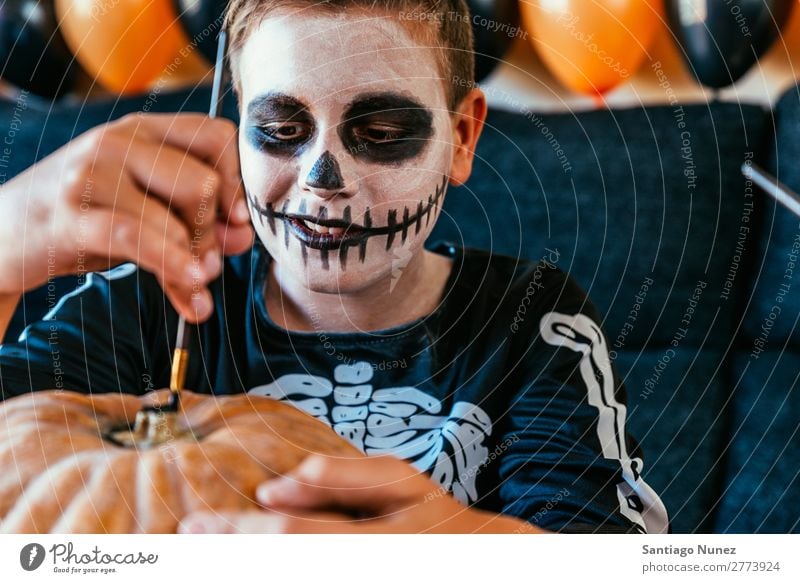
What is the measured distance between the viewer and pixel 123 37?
507mm

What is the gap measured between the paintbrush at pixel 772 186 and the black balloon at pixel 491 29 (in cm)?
21

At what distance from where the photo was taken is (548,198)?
1.90 feet

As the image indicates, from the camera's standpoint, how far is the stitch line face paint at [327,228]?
18.2 inches

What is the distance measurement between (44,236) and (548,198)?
33 cm

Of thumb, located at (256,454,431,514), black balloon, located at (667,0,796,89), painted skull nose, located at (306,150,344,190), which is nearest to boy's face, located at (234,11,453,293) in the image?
painted skull nose, located at (306,150,344,190)

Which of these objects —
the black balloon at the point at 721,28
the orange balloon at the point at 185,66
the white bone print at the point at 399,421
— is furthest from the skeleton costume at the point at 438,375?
the black balloon at the point at 721,28

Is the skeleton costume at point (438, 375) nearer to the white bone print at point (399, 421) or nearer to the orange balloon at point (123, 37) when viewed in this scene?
the white bone print at point (399, 421)

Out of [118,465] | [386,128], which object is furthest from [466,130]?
[118,465]

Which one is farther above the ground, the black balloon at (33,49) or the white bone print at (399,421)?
the black balloon at (33,49)

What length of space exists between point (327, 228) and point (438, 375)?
0.11 metres

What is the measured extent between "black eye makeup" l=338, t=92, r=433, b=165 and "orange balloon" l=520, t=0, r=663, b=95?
119 mm

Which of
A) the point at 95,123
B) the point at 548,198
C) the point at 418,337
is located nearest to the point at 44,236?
the point at 95,123
